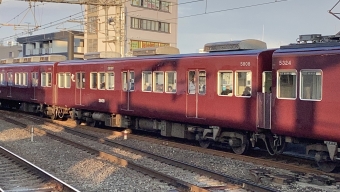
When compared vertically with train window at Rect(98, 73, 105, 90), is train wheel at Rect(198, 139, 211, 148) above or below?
below

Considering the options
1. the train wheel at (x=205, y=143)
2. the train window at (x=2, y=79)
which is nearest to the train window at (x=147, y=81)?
the train wheel at (x=205, y=143)

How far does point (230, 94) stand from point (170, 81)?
306 centimetres

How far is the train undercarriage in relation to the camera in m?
11.9

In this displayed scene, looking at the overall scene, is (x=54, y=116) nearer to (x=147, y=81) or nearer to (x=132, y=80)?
(x=132, y=80)

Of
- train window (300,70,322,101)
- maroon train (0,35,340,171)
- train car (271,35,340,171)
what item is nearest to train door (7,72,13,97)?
maroon train (0,35,340,171)

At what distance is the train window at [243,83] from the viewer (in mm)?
13680

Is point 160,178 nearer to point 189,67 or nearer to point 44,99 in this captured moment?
point 189,67

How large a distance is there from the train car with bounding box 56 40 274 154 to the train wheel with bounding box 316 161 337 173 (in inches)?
84.3

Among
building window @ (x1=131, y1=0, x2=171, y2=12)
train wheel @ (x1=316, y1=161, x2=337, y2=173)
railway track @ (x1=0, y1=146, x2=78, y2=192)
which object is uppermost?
building window @ (x1=131, y1=0, x2=171, y2=12)

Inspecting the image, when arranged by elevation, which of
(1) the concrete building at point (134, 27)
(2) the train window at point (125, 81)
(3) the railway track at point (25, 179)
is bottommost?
(3) the railway track at point (25, 179)

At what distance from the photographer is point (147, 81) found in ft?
58.9

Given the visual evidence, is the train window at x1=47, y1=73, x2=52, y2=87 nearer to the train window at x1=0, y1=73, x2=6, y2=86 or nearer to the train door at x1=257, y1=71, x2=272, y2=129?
the train window at x1=0, y1=73, x2=6, y2=86

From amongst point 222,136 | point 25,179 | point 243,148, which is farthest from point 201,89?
point 25,179

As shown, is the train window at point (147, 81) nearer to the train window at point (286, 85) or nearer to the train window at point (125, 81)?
the train window at point (125, 81)
